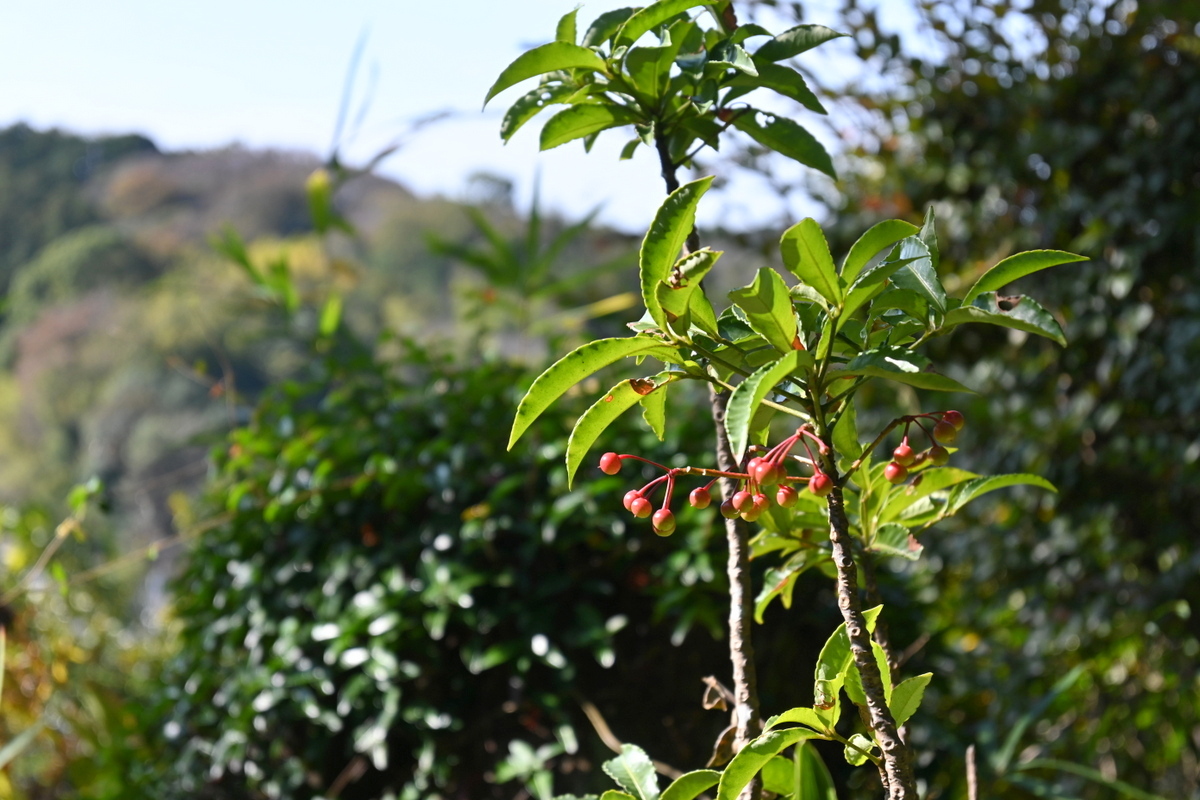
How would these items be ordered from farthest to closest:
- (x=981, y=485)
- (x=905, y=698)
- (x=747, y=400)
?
(x=981, y=485), (x=905, y=698), (x=747, y=400)

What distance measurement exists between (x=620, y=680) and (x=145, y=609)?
4171 millimetres

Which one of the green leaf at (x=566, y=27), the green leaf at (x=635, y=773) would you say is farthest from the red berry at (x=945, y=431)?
the green leaf at (x=566, y=27)

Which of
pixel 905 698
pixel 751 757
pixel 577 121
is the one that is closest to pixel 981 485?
pixel 905 698

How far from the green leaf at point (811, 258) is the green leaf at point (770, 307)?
0.02m

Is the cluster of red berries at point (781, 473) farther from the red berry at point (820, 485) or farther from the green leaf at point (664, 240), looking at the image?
the green leaf at point (664, 240)

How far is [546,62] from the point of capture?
72cm

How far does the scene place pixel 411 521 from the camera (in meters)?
1.55

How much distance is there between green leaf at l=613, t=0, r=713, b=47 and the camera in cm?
70

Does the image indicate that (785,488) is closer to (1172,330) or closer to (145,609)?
(1172,330)

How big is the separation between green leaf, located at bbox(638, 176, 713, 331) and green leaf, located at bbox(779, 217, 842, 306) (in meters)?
0.06

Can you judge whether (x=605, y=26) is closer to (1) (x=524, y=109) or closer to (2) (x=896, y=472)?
(1) (x=524, y=109)

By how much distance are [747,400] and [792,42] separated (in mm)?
415

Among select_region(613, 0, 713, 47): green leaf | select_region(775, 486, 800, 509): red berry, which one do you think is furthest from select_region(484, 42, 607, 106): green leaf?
select_region(775, 486, 800, 509): red berry

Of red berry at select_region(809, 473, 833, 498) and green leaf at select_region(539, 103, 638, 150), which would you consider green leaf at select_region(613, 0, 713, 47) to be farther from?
red berry at select_region(809, 473, 833, 498)
